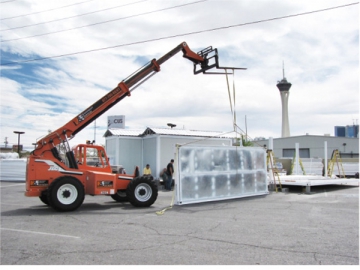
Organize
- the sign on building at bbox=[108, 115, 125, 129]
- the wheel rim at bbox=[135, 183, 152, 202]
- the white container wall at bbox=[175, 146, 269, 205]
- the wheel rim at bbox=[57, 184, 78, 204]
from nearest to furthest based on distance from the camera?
the wheel rim at bbox=[57, 184, 78, 204] → the wheel rim at bbox=[135, 183, 152, 202] → the white container wall at bbox=[175, 146, 269, 205] → the sign on building at bbox=[108, 115, 125, 129]

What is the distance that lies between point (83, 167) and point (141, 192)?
2.29m

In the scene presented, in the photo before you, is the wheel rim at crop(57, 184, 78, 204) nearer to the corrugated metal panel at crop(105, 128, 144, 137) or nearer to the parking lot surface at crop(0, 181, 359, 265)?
the parking lot surface at crop(0, 181, 359, 265)

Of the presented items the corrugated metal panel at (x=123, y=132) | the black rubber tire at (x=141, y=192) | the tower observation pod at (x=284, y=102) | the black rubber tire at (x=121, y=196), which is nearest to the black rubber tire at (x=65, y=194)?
the black rubber tire at (x=141, y=192)

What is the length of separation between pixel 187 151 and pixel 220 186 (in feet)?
7.15

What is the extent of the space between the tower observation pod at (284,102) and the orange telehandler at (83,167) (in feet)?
303

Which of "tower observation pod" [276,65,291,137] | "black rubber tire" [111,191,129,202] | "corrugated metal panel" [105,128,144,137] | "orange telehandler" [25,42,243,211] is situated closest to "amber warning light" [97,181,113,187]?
"orange telehandler" [25,42,243,211]

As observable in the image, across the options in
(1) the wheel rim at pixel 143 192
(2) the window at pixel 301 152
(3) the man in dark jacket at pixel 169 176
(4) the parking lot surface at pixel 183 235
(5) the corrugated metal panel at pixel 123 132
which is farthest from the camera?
(2) the window at pixel 301 152

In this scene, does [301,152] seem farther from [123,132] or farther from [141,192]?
[141,192]

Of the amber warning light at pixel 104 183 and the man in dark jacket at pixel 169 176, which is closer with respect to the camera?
the amber warning light at pixel 104 183

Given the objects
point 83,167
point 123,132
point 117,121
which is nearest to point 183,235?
point 83,167

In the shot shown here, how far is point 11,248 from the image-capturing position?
6047 millimetres

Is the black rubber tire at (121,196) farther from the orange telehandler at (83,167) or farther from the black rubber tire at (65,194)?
the black rubber tire at (65,194)

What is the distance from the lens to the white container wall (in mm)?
12227

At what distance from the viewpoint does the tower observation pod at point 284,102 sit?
327 feet
